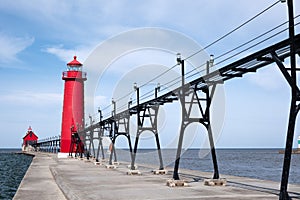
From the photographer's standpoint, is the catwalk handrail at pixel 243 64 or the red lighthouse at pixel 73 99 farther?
the red lighthouse at pixel 73 99

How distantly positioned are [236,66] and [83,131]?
41.7 meters

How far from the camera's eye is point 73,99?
188ft

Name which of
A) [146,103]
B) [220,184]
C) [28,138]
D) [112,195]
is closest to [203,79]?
[220,184]

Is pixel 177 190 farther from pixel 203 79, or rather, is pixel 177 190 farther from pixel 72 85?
pixel 72 85

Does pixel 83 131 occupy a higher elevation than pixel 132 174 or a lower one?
higher

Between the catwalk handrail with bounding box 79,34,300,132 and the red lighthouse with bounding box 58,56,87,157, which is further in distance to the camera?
the red lighthouse with bounding box 58,56,87,157

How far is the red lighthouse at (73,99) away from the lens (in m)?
57.5

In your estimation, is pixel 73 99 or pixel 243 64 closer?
pixel 243 64

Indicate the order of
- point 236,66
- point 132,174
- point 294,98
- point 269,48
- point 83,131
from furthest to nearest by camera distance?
1. point 83,131
2. point 132,174
3. point 236,66
4. point 269,48
5. point 294,98

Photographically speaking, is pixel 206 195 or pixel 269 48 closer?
pixel 269 48

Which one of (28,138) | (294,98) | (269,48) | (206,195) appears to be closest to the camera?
(294,98)

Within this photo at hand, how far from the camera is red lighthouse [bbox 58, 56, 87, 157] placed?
5750 centimetres

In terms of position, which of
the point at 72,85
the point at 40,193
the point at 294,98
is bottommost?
the point at 40,193

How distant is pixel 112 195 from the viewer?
1552cm
